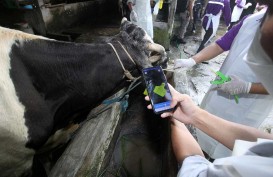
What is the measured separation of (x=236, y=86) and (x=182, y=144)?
0.82m

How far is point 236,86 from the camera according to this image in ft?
5.15

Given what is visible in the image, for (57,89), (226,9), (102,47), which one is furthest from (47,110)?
(226,9)

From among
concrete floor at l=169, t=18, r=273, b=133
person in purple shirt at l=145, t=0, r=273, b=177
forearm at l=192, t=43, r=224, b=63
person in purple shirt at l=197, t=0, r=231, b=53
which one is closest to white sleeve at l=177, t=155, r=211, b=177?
person in purple shirt at l=145, t=0, r=273, b=177

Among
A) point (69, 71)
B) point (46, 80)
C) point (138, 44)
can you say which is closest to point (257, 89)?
point (138, 44)

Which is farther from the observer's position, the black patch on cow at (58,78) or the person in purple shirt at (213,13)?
the person in purple shirt at (213,13)

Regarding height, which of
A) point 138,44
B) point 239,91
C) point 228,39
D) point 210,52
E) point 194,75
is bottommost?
point 194,75

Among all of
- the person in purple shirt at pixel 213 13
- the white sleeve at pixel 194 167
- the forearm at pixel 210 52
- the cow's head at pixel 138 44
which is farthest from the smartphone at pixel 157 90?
the person in purple shirt at pixel 213 13

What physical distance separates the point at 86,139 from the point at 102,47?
88cm

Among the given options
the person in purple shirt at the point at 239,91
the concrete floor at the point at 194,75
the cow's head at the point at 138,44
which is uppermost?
the cow's head at the point at 138,44

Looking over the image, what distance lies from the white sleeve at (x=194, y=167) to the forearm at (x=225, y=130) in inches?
9.0

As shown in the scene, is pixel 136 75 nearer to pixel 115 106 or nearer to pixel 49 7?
pixel 115 106

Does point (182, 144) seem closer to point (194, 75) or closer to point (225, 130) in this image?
point (225, 130)

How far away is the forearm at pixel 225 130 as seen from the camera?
106cm

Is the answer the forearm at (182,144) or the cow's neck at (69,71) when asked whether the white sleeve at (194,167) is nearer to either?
the forearm at (182,144)
